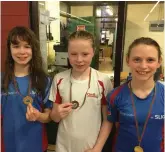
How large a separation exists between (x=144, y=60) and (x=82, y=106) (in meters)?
0.48

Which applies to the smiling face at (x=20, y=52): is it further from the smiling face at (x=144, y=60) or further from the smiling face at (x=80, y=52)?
the smiling face at (x=144, y=60)

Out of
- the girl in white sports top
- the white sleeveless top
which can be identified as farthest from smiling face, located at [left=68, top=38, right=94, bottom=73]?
the white sleeveless top

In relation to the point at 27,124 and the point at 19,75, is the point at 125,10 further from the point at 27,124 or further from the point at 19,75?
the point at 27,124

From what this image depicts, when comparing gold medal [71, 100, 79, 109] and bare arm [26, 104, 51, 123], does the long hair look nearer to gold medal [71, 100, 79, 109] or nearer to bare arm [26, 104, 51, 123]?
bare arm [26, 104, 51, 123]

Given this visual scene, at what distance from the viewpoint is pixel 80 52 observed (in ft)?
3.75

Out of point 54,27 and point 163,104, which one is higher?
point 54,27

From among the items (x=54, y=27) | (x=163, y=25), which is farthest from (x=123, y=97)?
(x=54, y=27)

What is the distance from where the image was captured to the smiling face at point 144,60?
40.2 inches

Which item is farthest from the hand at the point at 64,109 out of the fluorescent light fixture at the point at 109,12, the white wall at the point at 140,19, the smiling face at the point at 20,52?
the white wall at the point at 140,19

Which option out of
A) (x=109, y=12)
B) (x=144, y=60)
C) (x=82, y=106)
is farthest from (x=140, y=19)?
(x=82, y=106)

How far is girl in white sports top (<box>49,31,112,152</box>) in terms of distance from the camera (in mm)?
1191

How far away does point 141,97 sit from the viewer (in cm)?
109

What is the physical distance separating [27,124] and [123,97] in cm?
68

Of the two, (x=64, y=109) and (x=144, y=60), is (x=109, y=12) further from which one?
(x=64, y=109)
